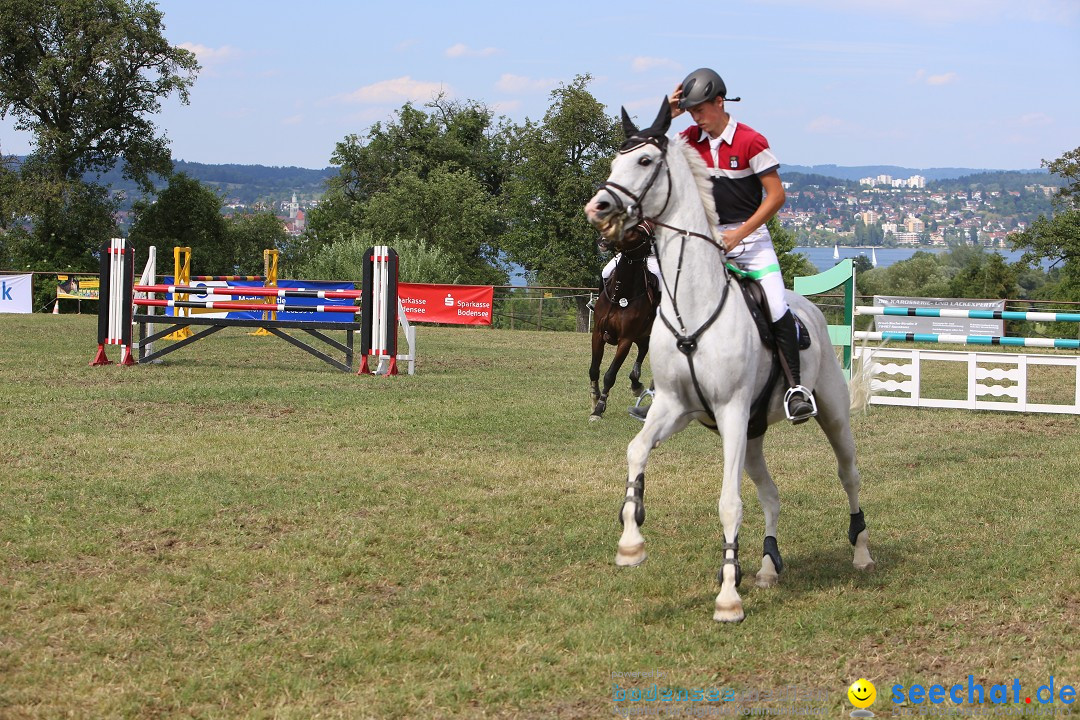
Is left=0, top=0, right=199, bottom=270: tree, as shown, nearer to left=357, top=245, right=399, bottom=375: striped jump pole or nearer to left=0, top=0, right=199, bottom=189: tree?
left=0, top=0, right=199, bottom=189: tree

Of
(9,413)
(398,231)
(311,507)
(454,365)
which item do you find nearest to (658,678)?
(311,507)

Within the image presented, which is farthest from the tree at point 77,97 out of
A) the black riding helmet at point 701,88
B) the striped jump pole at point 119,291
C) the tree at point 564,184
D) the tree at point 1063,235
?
the black riding helmet at point 701,88

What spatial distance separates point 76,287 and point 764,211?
112 ft

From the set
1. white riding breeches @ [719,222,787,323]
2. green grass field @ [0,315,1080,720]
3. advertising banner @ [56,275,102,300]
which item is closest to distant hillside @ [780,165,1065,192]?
advertising banner @ [56,275,102,300]

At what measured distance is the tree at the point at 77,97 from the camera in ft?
137

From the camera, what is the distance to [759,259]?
5.63m

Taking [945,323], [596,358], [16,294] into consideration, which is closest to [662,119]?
[596,358]

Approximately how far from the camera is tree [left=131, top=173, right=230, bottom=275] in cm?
4984

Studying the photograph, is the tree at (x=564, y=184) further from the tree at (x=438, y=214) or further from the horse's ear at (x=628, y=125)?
the horse's ear at (x=628, y=125)

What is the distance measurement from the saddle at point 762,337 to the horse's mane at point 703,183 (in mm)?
332

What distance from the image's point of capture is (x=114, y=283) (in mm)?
16219

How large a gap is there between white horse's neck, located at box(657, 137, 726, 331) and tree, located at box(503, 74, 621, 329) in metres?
40.6

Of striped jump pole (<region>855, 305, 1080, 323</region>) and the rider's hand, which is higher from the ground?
the rider's hand

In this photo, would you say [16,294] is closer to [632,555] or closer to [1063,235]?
[632,555]
